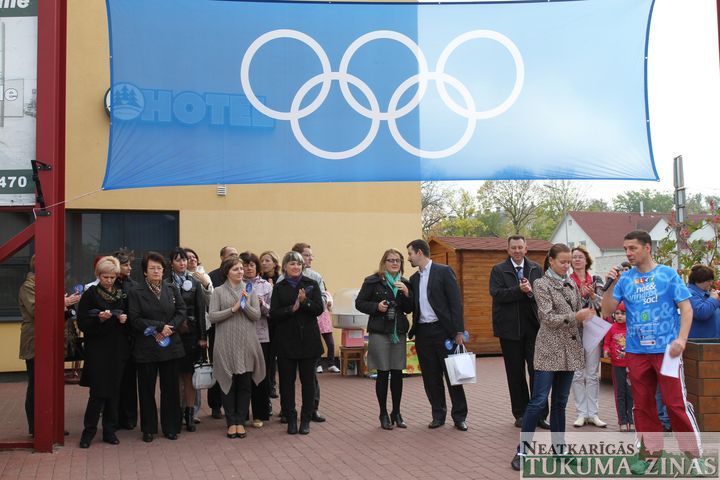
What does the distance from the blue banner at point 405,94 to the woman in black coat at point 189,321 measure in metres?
2.00

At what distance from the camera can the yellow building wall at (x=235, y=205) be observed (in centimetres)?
1290

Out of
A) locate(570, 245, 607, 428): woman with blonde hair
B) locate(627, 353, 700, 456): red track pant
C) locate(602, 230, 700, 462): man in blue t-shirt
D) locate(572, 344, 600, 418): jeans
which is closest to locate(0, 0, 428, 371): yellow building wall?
locate(570, 245, 607, 428): woman with blonde hair

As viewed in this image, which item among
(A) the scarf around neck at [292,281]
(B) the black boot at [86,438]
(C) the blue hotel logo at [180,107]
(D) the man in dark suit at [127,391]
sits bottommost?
(B) the black boot at [86,438]

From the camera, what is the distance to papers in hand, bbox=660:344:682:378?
5.75 meters

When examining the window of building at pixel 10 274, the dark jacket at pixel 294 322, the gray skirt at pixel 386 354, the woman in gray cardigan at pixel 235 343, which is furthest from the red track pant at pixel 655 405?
the window of building at pixel 10 274

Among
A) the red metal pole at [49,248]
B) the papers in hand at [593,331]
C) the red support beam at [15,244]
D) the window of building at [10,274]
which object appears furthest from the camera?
the window of building at [10,274]

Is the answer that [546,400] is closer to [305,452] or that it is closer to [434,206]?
[305,452]

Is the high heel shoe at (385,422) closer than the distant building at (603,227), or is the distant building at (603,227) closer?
the high heel shoe at (385,422)

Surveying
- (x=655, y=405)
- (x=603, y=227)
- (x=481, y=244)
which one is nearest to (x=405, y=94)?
(x=655, y=405)

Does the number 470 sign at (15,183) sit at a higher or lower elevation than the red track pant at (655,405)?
higher

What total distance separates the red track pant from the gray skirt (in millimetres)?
2811

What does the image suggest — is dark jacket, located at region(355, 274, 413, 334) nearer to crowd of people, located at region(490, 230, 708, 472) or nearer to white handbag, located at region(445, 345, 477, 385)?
white handbag, located at region(445, 345, 477, 385)

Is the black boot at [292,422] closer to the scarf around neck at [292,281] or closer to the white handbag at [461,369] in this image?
the scarf around neck at [292,281]

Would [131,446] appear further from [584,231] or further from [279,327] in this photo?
[584,231]
